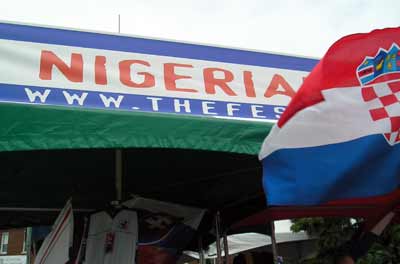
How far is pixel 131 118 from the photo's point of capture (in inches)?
93.4

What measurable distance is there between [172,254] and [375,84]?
2.11 meters

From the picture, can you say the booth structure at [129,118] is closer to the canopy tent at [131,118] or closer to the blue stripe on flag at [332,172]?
the canopy tent at [131,118]

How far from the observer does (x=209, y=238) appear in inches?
194

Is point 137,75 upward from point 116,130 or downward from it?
upward

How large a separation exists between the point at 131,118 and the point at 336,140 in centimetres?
103

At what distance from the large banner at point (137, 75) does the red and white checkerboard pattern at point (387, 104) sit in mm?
898

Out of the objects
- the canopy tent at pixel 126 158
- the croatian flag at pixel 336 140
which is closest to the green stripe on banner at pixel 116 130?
the canopy tent at pixel 126 158

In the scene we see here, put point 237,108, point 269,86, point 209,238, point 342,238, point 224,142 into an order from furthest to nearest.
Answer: point 342,238
point 209,238
point 269,86
point 237,108
point 224,142

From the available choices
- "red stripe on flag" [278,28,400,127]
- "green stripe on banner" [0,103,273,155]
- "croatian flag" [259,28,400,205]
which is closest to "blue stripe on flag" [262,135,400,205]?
"croatian flag" [259,28,400,205]

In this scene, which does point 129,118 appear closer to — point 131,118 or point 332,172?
point 131,118

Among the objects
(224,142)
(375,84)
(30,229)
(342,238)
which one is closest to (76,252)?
(30,229)

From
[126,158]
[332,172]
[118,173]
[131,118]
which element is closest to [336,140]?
[332,172]

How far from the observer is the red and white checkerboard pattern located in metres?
2.16

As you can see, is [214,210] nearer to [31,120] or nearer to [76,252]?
[76,252]
